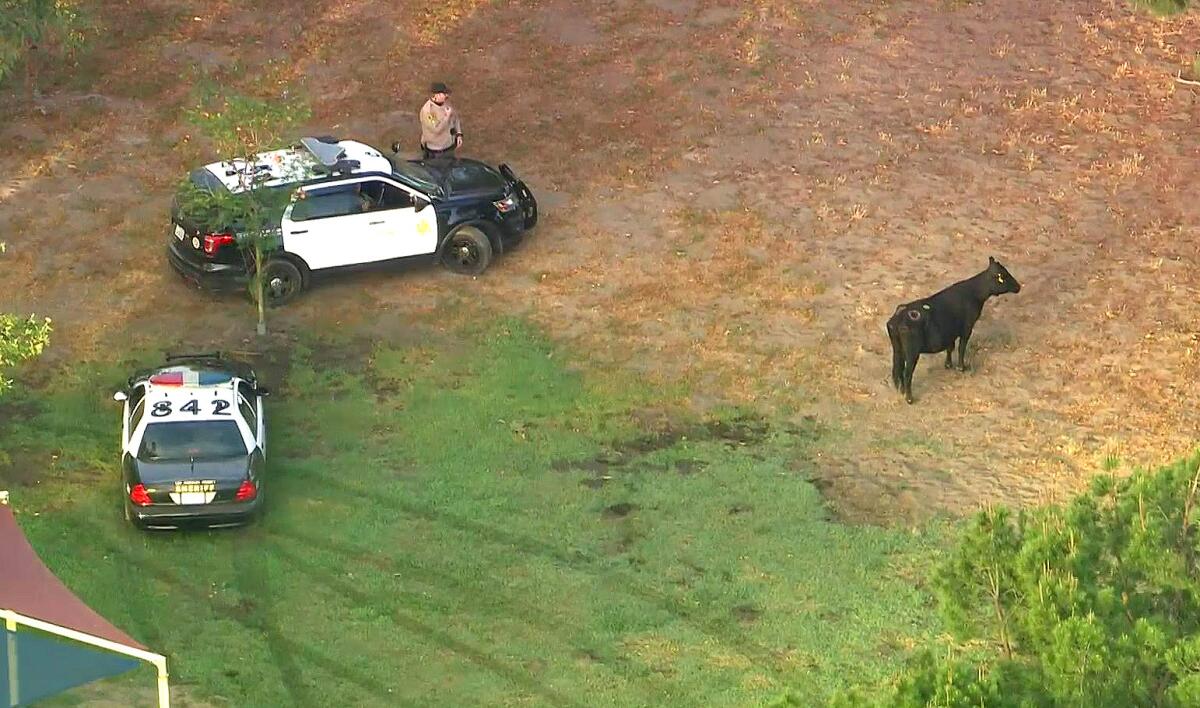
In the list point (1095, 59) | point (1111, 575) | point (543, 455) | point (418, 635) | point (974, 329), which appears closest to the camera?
point (1111, 575)

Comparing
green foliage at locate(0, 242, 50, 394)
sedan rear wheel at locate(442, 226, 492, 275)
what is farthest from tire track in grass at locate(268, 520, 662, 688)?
sedan rear wheel at locate(442, 226, 492, 275)

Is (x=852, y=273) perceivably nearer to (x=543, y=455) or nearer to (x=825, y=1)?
(x=543, y=455)

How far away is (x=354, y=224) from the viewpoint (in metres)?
23.0

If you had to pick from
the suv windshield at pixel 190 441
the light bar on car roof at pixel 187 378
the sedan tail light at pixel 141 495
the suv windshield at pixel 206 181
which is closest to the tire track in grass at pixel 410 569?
the suv windshield at pixel 190 441

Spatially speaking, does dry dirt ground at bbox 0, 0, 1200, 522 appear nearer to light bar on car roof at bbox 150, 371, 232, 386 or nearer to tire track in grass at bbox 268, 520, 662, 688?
light bar on car roof at bbox 150, 371, 232, 386

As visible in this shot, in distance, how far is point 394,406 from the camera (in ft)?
68.6

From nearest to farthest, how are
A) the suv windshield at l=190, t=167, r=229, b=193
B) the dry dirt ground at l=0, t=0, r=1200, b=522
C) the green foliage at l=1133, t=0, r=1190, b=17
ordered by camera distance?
1. the green foliage at l=1133, t=0, r=1190, b=17
2. the dry dirt ground at l=0, t=0, r=1200, b=522
3. the suv windshield at l=190, t=167, r=229, b=193

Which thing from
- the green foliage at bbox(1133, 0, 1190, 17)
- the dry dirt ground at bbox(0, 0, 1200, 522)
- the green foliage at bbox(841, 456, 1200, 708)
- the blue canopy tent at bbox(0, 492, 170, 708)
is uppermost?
the green foliage at bbox(841, 456, 1200, 708)

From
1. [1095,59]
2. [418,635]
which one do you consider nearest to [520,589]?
[418,635]

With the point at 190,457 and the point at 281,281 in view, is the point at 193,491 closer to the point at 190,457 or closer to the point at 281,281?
the point at 190,457

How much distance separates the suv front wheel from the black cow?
8.01m

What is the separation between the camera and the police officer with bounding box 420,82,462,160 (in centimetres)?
2509

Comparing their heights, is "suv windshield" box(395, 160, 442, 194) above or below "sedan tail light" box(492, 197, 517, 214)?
above

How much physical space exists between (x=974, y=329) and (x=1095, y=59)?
10.1 metres
